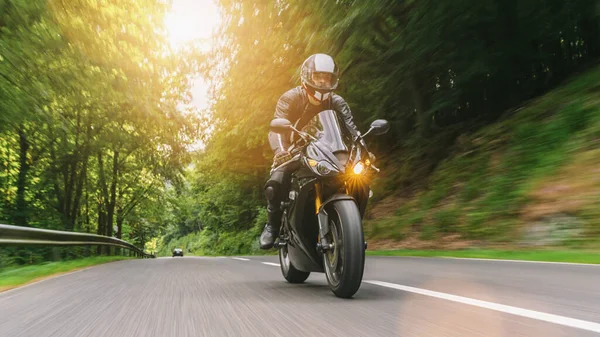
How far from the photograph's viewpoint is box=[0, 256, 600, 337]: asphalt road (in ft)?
10.0

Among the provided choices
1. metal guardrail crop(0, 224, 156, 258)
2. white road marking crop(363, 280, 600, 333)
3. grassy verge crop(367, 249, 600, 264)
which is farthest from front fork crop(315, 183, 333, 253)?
metal guardrail crop(0, 224, 156, 258)

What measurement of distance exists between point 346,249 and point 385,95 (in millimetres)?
10637

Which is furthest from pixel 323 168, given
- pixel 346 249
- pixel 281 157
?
pixel 281 157

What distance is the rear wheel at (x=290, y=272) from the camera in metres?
5.62

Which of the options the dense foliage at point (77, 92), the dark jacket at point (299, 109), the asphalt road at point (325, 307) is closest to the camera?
the asphalt road at point (325, 307)

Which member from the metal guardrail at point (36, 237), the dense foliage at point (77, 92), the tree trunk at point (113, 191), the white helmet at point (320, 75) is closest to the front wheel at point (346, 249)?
the white helmet at point (320, 75)

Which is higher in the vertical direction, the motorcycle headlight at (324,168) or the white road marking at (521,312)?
the motorcycle headlight at (324,168)

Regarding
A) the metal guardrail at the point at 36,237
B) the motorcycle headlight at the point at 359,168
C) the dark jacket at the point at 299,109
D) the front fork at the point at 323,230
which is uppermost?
the dark jacket at the point at 299,109

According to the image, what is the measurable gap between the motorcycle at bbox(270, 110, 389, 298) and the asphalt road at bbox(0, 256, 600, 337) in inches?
11.0

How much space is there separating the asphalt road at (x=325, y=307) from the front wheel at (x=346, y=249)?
0.14m

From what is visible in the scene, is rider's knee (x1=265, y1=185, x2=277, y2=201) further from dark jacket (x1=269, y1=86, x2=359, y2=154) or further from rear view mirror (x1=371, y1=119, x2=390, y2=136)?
rear view mirror (x1=371, y1=119, x2=390, y2=136)

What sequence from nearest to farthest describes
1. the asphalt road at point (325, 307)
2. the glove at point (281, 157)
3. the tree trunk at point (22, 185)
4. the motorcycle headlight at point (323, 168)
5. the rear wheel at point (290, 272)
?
the asphalt road at point (325, 307)
the motorcycle headlight at point (323, 168)
the glove at point (281, 157)
the rear wheel at point (290, 272)
the tree trunk at point (22, 185)

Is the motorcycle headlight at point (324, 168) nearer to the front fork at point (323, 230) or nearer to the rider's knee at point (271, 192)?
the front fork at point (323, 230)

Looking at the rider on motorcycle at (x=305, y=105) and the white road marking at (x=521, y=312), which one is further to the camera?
the rider on motorcycle at (x=305, y=105)
